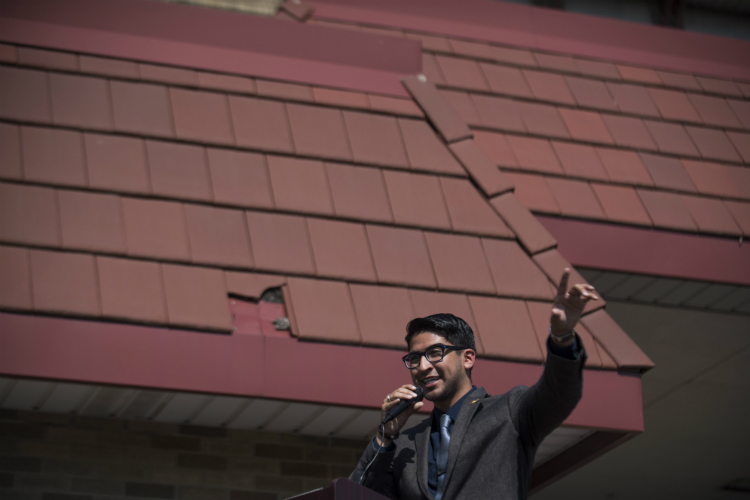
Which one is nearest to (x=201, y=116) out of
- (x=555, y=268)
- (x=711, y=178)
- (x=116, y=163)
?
(x=116, y=163)

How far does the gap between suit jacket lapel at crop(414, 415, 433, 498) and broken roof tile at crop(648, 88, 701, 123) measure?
4.74 metres

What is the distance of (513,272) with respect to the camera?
18.5 ft

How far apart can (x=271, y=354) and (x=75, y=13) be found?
2703 mm

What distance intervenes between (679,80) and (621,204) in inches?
72.5

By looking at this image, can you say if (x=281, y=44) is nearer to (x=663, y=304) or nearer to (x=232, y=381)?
(x=232, y=381)

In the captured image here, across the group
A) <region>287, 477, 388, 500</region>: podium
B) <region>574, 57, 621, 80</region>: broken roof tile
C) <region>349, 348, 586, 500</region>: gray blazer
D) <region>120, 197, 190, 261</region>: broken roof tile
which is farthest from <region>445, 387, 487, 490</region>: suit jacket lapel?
<region>574, 57, 621, 80</region>: broken roof tile

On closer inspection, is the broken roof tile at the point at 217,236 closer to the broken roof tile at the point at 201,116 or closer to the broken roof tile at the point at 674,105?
the broken roof tile at the point at 201,116

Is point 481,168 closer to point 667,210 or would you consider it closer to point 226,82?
point 667,210

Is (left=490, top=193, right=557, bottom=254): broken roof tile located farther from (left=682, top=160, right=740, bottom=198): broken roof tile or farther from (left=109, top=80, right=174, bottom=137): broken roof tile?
(left=109, top=80, right=174, bottom=137): broken roof tile

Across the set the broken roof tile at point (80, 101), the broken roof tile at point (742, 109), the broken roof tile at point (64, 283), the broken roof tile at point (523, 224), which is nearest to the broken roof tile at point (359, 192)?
the broken roof tile at point (523, 224)

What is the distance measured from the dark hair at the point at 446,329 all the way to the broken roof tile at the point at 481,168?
2.61 metres

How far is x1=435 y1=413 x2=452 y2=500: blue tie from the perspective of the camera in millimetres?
3293

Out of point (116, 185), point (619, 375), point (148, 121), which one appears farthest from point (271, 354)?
point (619, 375)

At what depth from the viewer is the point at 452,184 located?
5.98 meters
